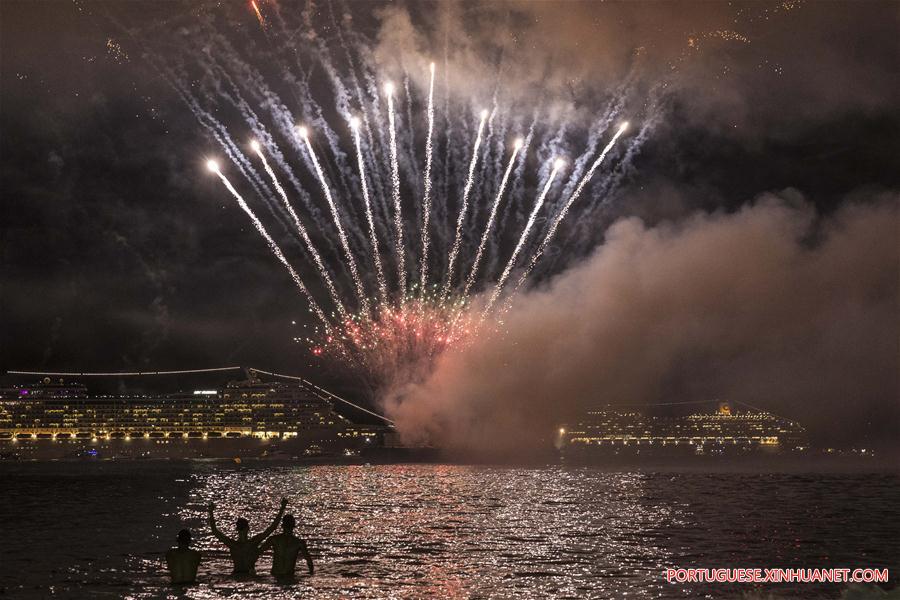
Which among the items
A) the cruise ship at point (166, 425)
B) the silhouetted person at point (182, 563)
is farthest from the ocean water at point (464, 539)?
the cruise ship at point (166, 425)

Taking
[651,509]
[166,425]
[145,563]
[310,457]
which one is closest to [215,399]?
[166,425]

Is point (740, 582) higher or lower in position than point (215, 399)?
lower

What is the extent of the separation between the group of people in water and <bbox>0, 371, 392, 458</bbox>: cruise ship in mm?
130855

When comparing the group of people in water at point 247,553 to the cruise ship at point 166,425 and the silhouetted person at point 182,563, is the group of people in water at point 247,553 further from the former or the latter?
the cruise ship at point 166,425

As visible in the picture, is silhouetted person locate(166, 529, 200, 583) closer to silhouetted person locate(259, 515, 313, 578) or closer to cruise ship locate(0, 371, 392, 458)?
silhouetted person locate(259, 515, 313, 578)

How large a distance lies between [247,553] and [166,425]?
13776cm

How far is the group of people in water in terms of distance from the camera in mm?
20625

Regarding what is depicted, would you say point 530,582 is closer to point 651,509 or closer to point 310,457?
point 651,509

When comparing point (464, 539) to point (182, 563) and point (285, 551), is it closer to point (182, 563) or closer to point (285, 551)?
point (285, 551)

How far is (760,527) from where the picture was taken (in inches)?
1467

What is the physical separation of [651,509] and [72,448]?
127 meters

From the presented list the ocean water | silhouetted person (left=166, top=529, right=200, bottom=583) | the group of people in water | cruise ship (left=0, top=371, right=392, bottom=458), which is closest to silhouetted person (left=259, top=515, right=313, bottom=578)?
the group of people in water

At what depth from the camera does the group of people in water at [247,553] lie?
20.6 metres

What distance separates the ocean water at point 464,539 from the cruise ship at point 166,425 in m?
91.4
